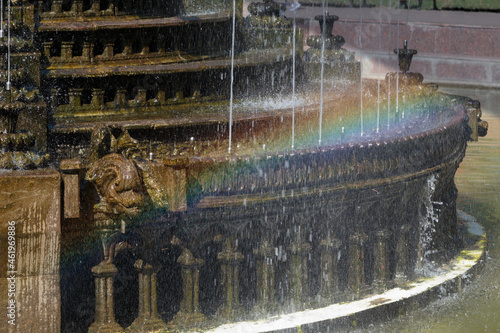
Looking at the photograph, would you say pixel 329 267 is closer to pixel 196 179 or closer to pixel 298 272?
pixel 298 272

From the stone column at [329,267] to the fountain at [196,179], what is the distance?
0.01m

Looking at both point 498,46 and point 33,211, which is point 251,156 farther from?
point 498,46

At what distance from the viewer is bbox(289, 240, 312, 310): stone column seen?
271 inches

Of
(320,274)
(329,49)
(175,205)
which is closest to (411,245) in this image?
(320,274)

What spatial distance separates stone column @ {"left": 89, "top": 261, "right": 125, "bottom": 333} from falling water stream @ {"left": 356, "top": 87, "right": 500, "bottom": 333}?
1742 mm

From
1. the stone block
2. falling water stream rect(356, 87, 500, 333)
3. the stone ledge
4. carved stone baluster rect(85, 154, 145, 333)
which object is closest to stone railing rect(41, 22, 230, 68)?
carved stone baluster rect(85, 154, 145, 333)

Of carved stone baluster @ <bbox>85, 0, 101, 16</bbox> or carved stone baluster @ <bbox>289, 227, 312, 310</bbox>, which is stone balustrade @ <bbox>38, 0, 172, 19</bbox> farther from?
carved stone baluster @ <bbox>289, 227, 312, 310</bbox>

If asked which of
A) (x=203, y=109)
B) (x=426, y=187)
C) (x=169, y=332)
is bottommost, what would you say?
(x=169, y=332)

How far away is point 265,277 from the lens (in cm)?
682

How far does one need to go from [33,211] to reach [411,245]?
3.08 m

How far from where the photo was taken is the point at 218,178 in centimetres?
653

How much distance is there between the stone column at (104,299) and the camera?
20.9 ft

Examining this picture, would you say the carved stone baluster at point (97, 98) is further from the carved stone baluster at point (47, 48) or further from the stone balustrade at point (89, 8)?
the stone balustrade at point (89, 8)

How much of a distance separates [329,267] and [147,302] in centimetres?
134
